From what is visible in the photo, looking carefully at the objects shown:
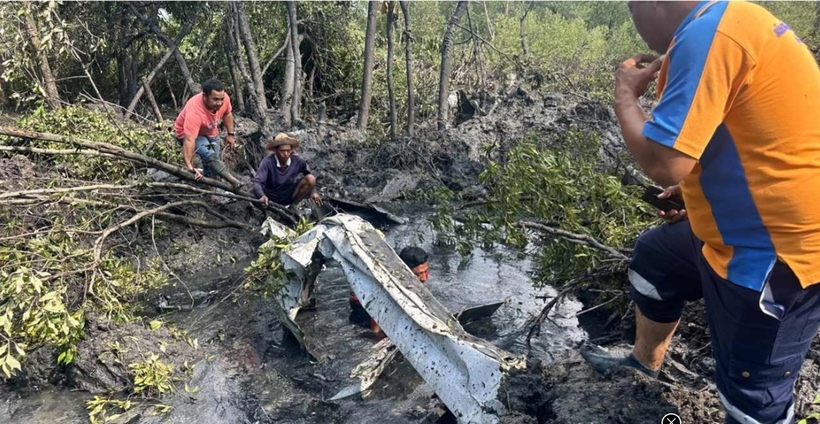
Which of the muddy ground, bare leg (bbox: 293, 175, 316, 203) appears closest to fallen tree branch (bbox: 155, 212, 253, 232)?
the muddy ground

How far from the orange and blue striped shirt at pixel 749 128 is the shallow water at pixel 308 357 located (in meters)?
2.40

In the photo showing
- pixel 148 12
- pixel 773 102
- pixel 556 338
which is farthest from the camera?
pixel 148 12

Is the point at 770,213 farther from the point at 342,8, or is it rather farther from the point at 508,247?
the point at 342,8

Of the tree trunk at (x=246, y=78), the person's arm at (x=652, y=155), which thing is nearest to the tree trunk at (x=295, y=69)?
the tree trunk at (x=246, y=78)

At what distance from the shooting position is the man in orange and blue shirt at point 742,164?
159cm

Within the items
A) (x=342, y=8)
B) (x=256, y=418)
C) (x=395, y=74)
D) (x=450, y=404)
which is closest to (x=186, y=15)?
(x=342, y=8)

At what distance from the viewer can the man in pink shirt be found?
668 cm

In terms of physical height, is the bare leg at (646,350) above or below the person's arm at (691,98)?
below

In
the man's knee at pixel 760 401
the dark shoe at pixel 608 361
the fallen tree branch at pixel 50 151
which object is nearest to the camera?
the man's knee at pixel 760 401

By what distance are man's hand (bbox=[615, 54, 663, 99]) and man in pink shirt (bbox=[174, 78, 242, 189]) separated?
529cm

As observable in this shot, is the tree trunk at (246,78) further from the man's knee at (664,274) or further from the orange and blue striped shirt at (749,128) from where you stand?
the orange and blue striped shirt at (749,128)

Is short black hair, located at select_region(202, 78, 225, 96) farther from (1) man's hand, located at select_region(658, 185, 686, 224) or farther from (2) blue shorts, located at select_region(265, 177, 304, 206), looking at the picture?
(1) man's hand, located at select_region(658, 185, 686, 224)

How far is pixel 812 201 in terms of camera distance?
169 cm

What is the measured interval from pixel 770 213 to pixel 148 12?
11.2m
